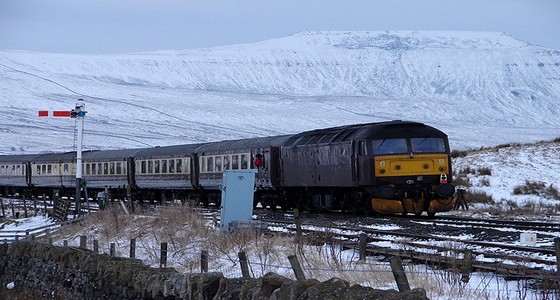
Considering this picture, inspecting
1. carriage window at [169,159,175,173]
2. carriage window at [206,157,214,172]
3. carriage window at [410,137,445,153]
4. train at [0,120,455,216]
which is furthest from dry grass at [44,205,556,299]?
carriage window at [169,159,175,173]

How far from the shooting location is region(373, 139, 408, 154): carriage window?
26.0 m

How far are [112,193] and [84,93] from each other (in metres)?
101

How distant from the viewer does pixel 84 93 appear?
147m

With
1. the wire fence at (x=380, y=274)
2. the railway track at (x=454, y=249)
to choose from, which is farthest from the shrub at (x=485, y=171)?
the wire fence at (x=380, y=274)

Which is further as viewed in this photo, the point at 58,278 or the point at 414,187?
the point at 414,187

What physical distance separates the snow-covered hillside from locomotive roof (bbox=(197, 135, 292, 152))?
65.2 m

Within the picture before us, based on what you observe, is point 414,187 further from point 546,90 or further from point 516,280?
point 546,90

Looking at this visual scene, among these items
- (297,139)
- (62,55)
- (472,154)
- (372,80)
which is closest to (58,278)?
(297,139)

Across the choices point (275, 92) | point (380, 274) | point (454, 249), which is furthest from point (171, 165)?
point (275, 92)

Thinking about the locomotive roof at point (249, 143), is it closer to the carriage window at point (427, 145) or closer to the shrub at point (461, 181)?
the carriage window at point (427, 145)

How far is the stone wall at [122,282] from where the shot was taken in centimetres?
986

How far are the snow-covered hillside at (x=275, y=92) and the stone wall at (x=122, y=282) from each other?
83.9 m

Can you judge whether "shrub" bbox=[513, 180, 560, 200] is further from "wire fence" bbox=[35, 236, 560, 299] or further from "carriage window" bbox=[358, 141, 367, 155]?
"wire fence" bbox=[35, 236, 560, 299]

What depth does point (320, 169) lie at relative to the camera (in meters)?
28.7
